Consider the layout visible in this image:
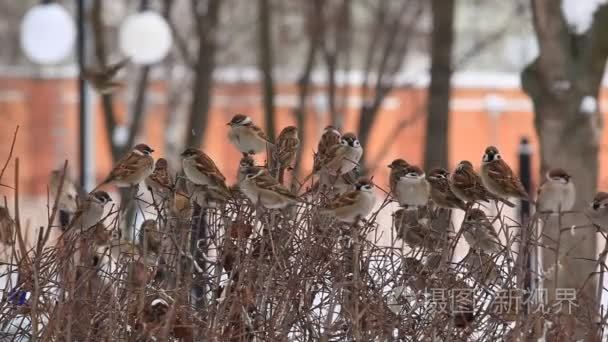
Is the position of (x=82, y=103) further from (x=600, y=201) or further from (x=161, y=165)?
(x=600, y=201)

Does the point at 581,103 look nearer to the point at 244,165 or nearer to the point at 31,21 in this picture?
the point at 244,165

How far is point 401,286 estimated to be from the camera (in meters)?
3.97

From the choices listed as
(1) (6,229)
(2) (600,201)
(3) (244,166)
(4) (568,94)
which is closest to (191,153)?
(3) (244,166)

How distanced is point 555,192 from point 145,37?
8289 mm

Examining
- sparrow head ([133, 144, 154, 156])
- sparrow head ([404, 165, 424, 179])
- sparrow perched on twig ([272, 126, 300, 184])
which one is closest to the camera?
sparrow head ([404, 165, 424, 179])

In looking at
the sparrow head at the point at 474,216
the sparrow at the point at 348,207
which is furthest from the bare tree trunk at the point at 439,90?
the sparrow at the point at 348,207

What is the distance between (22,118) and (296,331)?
2156 cm

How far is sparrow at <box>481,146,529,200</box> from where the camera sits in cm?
493

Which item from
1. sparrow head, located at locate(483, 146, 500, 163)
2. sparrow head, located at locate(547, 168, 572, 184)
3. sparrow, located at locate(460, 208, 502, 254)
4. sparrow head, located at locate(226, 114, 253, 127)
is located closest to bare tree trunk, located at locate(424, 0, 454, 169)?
sparrow head, located at locate(226, 114, 253, 127)

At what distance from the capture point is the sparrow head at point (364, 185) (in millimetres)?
4461

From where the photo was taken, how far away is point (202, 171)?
4.75m

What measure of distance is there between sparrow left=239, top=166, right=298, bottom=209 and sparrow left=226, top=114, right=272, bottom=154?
121cm

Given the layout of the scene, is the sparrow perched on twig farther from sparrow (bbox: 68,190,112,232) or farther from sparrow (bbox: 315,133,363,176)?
sparrow (bbox: 68,190,112,232)

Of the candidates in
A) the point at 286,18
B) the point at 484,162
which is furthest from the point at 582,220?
the point at 286,18
